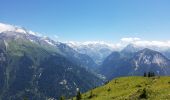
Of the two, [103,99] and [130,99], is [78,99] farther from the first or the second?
[130,99]

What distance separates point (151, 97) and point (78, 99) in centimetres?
3609

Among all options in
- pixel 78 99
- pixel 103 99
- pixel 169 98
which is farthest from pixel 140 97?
pixel 78 99

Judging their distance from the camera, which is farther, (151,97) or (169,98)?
(151,97)

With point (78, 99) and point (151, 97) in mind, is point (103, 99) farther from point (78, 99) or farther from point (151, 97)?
point (151, 97)

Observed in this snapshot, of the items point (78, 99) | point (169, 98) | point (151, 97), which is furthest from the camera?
point (78, 99)

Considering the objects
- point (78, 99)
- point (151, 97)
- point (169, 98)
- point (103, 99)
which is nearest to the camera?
point (169, 98)

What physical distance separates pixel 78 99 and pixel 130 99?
1224 inches

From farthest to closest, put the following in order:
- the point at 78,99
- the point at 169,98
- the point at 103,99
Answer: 1. the point at 78,99
2. the point at 103,99
3. the point at 169,98

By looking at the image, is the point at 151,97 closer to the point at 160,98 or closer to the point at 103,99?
the point at 160,98

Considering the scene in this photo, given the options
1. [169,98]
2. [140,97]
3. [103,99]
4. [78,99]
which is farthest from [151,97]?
[78,99]

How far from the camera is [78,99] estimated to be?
9538cm

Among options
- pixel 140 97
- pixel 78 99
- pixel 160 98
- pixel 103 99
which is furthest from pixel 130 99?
pixel 78 99

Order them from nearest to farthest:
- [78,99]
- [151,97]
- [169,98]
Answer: [169,98] → [151,97] → [78,99]

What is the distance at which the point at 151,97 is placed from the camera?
63.6m
